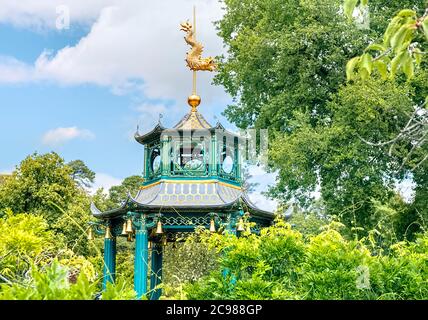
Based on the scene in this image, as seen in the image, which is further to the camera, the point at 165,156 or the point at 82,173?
the point at 82,173

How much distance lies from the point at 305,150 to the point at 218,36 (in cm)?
662

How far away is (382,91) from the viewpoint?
573 inches

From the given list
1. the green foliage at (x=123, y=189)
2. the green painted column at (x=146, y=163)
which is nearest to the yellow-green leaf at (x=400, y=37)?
the green painted column at (x=146, y=163)

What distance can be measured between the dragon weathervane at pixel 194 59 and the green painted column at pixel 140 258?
2530 mm

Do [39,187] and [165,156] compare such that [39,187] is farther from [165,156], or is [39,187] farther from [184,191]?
[184,191]

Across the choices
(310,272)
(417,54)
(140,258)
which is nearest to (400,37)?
(417,54)

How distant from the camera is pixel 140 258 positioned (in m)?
9.69

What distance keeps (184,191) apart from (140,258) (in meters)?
1.30

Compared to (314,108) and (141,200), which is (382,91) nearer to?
(314,108)

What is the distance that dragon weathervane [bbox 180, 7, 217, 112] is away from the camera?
11.1 m

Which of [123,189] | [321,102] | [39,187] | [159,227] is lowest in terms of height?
[159,227]

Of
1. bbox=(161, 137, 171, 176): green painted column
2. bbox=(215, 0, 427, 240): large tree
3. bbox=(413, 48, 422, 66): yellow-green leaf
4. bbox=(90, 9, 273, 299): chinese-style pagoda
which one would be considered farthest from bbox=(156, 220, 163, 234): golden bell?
bbox=(413, 48, 422, 66): yellow-green leaf
